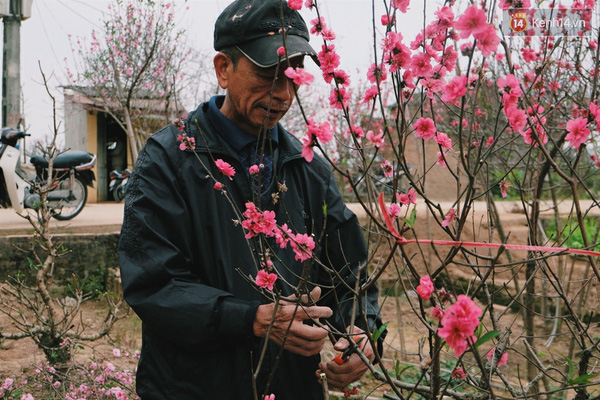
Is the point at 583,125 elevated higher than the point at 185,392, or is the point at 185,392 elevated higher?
the point at 583,125

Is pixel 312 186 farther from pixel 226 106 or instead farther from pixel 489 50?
pixel 489 50

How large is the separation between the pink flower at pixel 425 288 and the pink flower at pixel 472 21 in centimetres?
48

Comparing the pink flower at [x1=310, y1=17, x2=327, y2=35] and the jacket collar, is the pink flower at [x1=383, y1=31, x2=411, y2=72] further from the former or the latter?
the jacket collar

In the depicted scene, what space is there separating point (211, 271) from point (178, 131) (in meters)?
0.45

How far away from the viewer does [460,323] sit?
948 mm

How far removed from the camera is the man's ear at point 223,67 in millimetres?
1814

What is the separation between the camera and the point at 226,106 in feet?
6.25

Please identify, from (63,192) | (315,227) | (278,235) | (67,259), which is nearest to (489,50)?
(278,235)

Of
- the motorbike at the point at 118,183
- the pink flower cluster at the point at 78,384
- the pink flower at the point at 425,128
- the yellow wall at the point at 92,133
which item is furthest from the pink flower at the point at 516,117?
the yellow wall at the point at 92,133

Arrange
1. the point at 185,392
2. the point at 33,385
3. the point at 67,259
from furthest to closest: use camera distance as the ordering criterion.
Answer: the point at 67,259, the point at 33,385, the point at 185,392

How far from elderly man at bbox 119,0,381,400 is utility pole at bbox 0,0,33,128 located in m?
9.09

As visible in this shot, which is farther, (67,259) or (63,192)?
(63,192)

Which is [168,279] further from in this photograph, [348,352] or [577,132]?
[577,132]

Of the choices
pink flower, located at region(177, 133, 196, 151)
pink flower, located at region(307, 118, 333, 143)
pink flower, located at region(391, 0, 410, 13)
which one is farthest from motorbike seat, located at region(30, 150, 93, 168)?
pink flower, located at region(307, 118, 333, 143)
